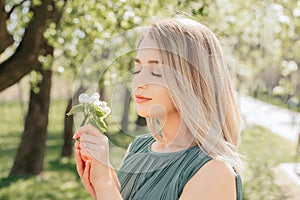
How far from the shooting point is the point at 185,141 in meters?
2.02

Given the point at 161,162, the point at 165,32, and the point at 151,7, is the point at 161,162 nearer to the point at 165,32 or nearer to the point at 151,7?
the point at 165,32

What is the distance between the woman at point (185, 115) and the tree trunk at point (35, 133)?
361 inches

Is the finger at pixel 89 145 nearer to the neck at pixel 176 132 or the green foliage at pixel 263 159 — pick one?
the neck at pixel 176 132

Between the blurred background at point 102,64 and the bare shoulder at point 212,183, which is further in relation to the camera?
the blurred background at point 102,64

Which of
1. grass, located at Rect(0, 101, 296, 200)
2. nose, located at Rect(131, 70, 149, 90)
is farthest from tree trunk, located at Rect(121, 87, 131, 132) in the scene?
grass, located at Rect(0, 101, 296, 200)

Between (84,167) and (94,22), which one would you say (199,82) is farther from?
(94,22)

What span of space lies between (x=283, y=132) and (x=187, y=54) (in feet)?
69.0

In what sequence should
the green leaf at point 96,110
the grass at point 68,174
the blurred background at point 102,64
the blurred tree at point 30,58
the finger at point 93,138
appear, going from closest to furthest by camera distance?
1. the finger at point 93,138
2. the green leaf at point 96,110
3. the blurred background at point 102,64
4. the blurred tree at point 30,58
5. the grass at point 68,174

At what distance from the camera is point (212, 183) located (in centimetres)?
185

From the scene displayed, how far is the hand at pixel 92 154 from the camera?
1.84 m

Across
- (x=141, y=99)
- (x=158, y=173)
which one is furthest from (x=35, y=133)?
(x=141, y=99)

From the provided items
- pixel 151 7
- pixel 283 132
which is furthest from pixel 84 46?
pixel 283 132

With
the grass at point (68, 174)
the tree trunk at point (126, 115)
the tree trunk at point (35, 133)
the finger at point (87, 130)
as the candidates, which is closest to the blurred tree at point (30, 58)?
the tree trunk at point (35, 133)

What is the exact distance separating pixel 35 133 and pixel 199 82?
9.80 metres
